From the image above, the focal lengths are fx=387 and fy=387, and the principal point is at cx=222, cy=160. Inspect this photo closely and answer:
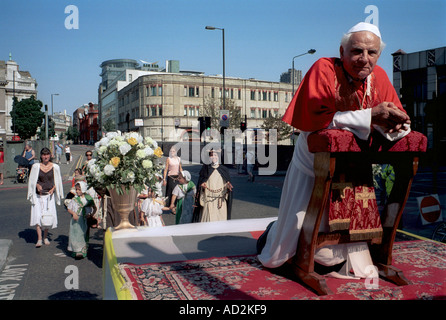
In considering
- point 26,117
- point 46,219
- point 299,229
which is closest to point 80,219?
point 46,219

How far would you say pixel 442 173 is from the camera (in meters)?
24.3

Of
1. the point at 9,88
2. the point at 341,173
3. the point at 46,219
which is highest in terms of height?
the point at 9,88

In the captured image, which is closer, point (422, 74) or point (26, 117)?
point (422, 74)

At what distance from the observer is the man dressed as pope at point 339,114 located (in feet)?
8.06

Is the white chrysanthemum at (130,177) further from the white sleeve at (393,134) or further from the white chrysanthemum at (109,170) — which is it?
the white sleeve at (393,134)

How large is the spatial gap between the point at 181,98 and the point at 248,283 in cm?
6254

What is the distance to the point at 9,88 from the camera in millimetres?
74062

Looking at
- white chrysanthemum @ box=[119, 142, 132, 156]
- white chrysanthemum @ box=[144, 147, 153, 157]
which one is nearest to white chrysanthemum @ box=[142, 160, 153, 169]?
white chrysanthemum @ box=[144, 147, 153, 157]

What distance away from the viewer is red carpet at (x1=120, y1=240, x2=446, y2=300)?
8.37ft

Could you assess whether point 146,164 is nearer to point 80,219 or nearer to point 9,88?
point 80,219

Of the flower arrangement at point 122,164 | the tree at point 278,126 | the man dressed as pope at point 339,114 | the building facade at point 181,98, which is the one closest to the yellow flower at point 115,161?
the flower arrangement at point 122,164
